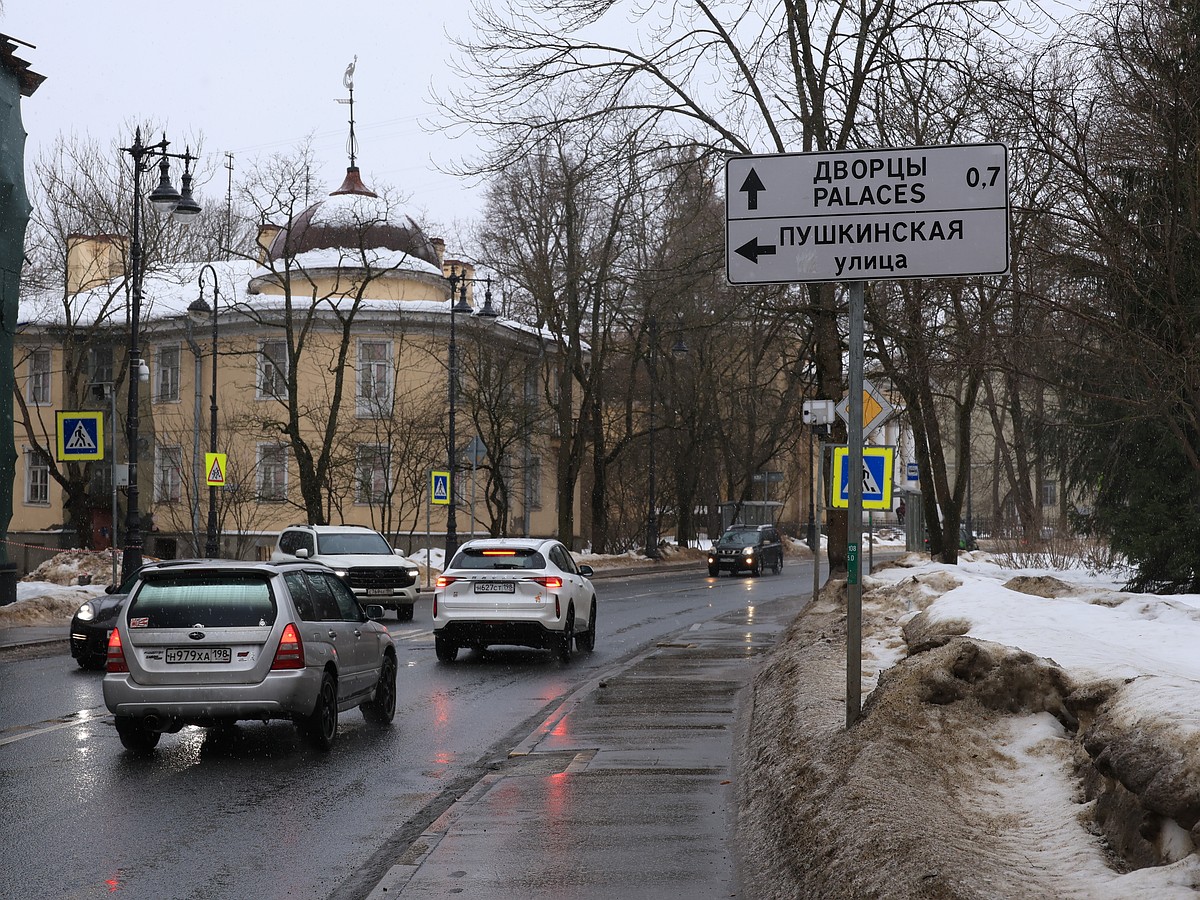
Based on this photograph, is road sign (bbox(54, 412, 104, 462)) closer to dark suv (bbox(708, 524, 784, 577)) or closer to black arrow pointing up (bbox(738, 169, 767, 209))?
black arrow pointing up (bbox(738, 169, 767, 209))

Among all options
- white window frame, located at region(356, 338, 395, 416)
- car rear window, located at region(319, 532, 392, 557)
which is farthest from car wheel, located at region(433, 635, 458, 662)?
white window frame, located at region(356, 338, 395, 416)

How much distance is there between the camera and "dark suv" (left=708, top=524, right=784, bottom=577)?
51.1 m

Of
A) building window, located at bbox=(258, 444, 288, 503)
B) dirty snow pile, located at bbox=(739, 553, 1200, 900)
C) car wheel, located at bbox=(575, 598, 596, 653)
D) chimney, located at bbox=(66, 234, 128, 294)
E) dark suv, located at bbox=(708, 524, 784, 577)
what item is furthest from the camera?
building window, located at bbox=(258, 444, 288, 503)

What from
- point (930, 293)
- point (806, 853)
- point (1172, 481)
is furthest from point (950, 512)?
point (806, 853)

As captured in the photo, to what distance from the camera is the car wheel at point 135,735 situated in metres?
11.5

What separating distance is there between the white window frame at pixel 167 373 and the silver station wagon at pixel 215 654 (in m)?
49.9

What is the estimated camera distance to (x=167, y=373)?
199 ft

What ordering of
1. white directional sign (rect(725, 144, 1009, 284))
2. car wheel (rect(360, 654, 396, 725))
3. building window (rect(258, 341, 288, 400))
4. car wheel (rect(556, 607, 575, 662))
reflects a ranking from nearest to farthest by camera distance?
white directional sign (rect(725, 144, 1009, 284)) < car wheel (rect(360, 654, 396, 725)) < car wheel (rect(556, 607, 575, 662)) < building window (rect(258, 341, 288, 400))

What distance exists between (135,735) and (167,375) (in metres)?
51.6

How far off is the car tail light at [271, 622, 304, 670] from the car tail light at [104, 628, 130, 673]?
1.19m

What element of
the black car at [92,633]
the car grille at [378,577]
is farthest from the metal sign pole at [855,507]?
the car grille at [378,577]

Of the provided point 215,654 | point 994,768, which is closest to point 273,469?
point 215,654

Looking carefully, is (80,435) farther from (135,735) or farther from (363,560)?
(135,735)

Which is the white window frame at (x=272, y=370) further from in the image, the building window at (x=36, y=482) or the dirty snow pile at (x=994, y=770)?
the dirty snow pile at (x=994, y=770)
